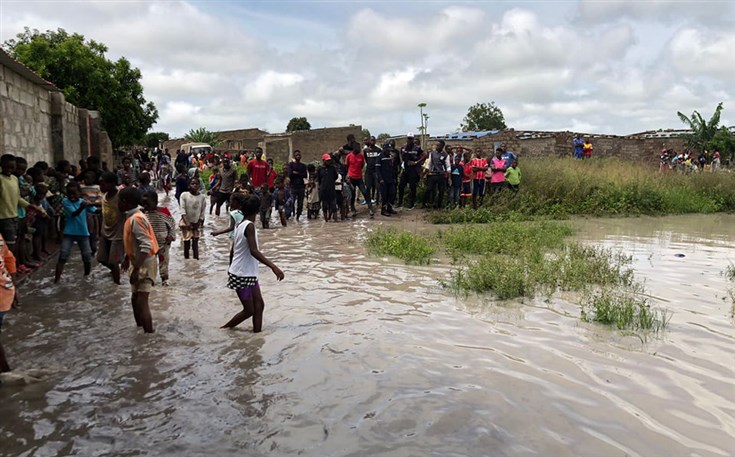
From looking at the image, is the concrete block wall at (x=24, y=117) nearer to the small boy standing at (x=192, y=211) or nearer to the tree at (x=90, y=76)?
the small boy standing at (x=192, y=211)

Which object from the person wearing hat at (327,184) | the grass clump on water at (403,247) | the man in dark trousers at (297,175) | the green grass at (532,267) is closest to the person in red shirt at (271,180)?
the man in dark trousers at (297,175)

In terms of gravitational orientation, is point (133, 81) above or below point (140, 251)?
above

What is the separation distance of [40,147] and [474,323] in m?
10.1

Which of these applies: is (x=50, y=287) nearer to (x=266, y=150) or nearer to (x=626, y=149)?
(x=266, y=150)

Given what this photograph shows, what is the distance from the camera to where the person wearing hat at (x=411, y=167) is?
15148 mm

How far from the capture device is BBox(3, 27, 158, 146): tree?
27.2 m

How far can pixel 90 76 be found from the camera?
93.4 feet

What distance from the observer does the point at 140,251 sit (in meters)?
5.63

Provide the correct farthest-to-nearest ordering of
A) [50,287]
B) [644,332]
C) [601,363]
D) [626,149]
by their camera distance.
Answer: [626,149], [50,287], [644,332], [601,363]

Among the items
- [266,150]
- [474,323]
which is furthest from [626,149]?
[474,323]

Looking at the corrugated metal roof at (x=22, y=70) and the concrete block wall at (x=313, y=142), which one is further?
the concrete block wall at (x=313, y=142)

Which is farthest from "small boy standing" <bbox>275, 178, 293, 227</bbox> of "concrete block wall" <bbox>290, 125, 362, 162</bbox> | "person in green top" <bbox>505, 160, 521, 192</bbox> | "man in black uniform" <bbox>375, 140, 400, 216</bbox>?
"concrete block wall" <bbox>290, 125, 362, 162</bbox>

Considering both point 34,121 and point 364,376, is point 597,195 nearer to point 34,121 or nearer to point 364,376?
point 364,376

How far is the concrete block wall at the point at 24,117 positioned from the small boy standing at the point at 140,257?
16.0 feet
